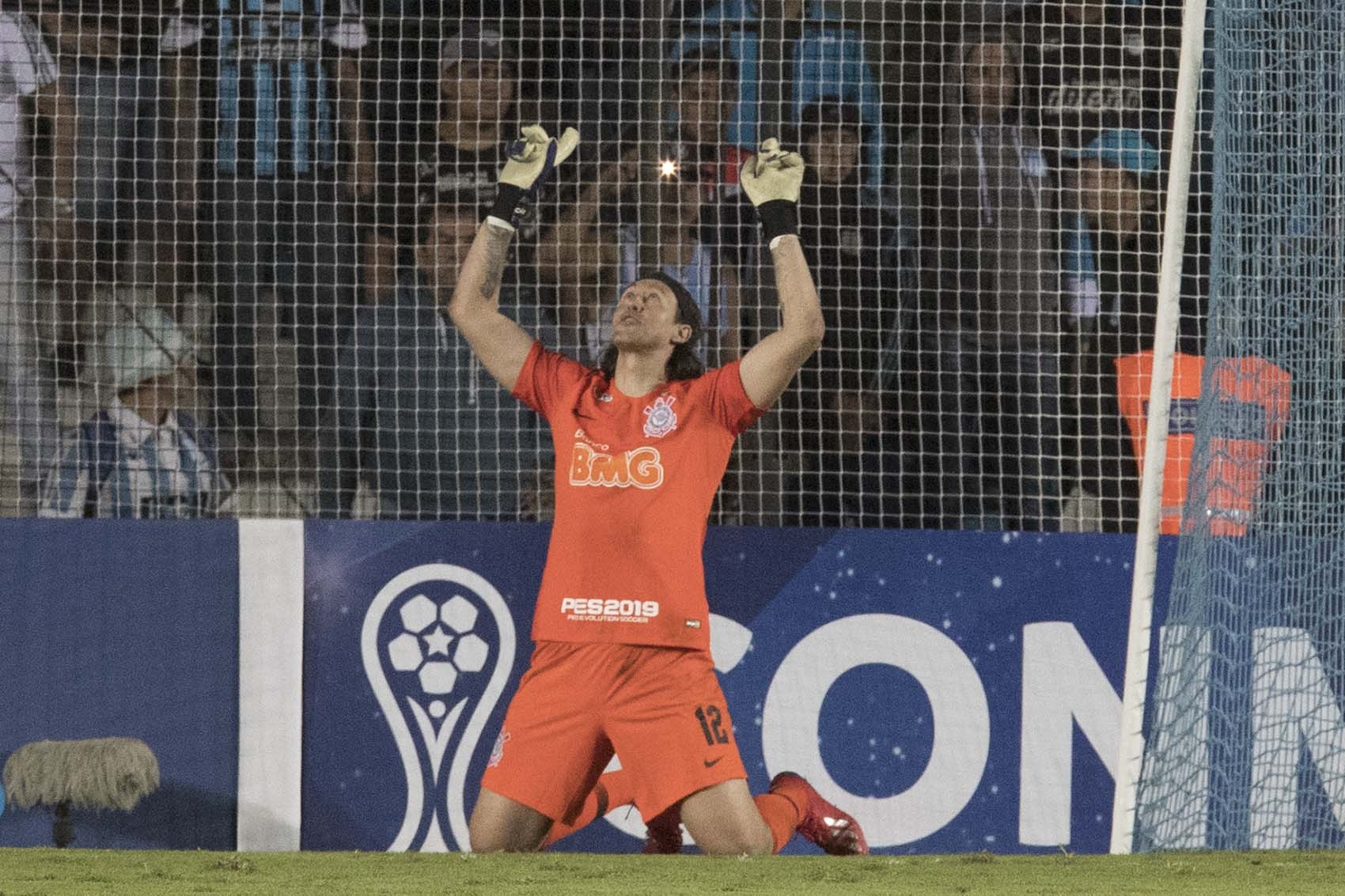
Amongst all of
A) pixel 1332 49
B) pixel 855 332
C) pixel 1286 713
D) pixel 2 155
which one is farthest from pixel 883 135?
pixel 2 155

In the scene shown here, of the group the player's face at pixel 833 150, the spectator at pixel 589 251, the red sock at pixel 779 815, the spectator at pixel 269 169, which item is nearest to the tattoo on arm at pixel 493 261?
the spectator at pixel 589 251

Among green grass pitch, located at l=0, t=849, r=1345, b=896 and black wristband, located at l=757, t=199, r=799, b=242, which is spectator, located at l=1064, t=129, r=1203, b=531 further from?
green grass pitch, located at l=0, t=849, r=1345, b=896

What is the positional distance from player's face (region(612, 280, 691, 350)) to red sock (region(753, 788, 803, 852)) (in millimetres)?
1275

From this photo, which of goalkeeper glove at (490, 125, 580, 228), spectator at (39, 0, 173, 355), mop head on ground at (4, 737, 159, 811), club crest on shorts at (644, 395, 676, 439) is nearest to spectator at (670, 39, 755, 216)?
goalkeeper glove at (490, 125, 580, 228)

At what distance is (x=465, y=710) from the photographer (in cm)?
555

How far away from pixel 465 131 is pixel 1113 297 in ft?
7.76

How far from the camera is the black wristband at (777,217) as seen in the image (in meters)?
4.58

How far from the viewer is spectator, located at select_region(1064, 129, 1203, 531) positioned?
240 inches

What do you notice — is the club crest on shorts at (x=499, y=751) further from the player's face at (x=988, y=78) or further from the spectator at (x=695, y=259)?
the player's face at (x=988, y=78)

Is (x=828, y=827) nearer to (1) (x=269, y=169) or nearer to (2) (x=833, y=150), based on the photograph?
(2) (x=833, y=150)

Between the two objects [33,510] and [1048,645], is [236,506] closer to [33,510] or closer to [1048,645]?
[33,510]

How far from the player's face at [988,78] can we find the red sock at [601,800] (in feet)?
9.19

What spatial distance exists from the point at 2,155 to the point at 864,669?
11.2 ft

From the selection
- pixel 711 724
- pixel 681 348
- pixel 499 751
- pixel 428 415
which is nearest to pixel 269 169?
pixel 428 415
